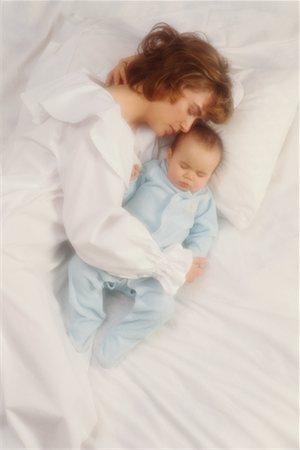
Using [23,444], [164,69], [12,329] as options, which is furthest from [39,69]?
[23,444]

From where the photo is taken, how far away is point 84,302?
1092 mm

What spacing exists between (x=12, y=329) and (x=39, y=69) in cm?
73

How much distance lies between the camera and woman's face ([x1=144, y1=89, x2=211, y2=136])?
4.16ft

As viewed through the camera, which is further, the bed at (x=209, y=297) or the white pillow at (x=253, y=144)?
the white pillow at (x=253, y=144)

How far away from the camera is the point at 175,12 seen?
1.46m

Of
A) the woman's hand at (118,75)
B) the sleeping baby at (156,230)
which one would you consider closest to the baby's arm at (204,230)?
the sleeping baby at (156,230)

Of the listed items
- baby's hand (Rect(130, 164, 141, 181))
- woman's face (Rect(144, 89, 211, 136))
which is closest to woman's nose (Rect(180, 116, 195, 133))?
woman's face (Rect(144, 89, 211, 136))

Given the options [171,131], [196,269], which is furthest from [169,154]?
[196,269]

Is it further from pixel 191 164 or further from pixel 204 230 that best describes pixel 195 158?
pixel 204 230

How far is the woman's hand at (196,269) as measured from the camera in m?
1.14

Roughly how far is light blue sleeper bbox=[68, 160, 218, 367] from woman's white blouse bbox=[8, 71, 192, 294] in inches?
1.7

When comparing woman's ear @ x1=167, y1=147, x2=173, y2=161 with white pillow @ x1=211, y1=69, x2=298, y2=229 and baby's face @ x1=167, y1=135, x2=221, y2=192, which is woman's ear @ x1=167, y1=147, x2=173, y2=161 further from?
white pillow @ x1=211, y1=69, x2=298, y2=229

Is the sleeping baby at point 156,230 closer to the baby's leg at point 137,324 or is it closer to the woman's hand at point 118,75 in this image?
the baby's leg at point 137,324

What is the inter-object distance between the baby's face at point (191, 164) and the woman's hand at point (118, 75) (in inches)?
9.5
